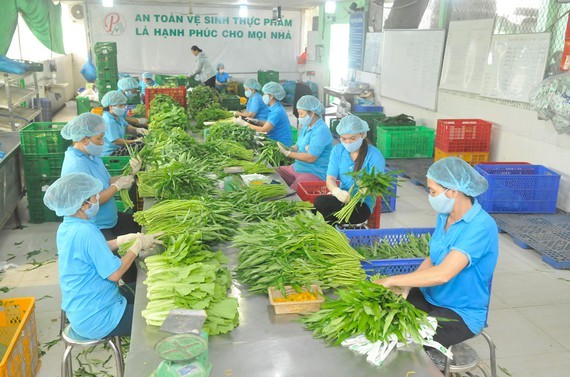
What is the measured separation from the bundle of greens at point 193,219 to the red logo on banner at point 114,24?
14.2 metres

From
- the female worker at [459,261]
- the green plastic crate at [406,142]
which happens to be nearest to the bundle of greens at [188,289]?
the female worker at [459,261]

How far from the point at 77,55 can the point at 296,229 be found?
17.5 m

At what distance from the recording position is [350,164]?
4453 millimetres

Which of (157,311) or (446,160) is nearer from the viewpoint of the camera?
(157,311)

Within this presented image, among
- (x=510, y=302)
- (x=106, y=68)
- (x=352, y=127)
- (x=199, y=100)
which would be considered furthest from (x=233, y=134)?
(x=106, y=68)

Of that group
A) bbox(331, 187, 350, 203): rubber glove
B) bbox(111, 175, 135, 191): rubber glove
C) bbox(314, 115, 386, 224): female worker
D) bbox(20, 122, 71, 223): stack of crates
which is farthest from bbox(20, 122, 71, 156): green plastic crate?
bbox(331, 187, 350, 203): rubber glove

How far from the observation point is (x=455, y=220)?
2666 mm

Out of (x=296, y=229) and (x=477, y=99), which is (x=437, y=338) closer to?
(x=296, y=229)

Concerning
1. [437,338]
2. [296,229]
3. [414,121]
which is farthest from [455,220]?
[414,121]

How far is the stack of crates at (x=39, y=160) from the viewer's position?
5859 millimetres

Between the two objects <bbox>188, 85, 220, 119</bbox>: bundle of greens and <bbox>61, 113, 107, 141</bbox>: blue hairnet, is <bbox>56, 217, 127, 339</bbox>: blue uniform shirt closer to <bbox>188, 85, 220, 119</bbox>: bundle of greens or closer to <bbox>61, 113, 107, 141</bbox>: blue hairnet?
<bbox>61, 113, 107, 141</bbox>: blue hairnet

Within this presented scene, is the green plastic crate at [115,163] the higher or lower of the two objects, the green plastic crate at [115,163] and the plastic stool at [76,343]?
the higher

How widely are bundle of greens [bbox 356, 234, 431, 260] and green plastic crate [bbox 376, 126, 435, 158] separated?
5111mm

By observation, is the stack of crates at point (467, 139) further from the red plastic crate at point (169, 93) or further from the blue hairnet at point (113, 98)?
the blue hairnet at point (113, 98)
